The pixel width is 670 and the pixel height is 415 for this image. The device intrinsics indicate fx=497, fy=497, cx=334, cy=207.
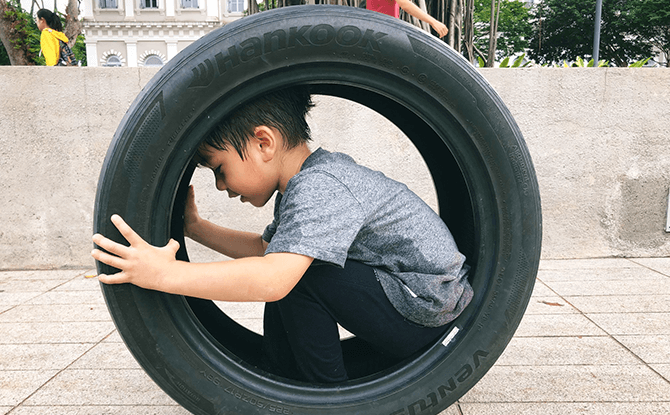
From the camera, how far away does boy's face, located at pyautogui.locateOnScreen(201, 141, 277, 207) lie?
4.43 feet

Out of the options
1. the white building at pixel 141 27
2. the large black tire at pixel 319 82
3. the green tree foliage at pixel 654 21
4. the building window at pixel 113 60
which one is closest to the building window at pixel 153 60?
the white building at pixel 141 27

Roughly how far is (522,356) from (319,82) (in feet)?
4.86

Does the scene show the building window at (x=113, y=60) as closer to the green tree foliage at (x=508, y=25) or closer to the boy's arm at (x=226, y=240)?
the green tree foliage at (x=508, y=25)

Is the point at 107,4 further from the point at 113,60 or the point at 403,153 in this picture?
the point at 403,153

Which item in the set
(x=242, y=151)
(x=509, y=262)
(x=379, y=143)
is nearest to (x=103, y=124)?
(x=379, y=143)

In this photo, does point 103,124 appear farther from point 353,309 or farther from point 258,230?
point 353,309

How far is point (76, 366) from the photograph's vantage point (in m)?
2.05

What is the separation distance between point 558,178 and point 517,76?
2.68ft

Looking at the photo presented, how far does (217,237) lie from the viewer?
67.6 inches

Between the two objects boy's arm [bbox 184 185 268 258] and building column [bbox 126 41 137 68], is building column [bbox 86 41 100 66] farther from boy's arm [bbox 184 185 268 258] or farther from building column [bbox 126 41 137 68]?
boy's arm [bbox 184 185 268 258]

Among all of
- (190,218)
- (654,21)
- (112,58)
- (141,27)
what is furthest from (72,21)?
(112,58)

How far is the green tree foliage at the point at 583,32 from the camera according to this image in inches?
1244

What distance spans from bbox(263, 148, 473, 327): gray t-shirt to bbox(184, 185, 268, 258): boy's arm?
48 cm

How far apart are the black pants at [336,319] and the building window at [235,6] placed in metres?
55.3
